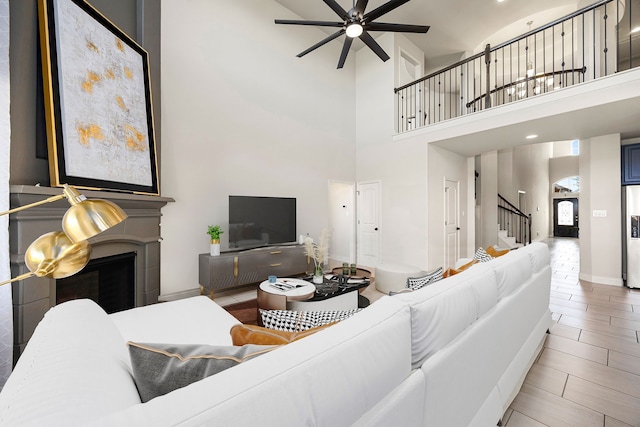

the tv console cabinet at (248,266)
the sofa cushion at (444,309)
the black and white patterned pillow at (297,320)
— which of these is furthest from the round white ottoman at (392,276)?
the black and white patterned pillow at (297,320)

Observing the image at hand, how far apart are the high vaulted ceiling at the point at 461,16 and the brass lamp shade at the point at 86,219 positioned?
5.50 m

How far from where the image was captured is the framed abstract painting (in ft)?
6.64

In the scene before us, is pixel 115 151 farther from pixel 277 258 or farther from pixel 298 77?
pixel 298 77

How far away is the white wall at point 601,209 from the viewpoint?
4.21 meters

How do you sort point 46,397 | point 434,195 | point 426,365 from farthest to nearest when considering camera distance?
point 434,195, point 426,365, point 46,397

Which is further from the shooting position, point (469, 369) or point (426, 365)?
point (469, 369)

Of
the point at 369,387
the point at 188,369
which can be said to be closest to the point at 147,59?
the point at 188,369

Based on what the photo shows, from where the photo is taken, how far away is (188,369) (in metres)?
0.64

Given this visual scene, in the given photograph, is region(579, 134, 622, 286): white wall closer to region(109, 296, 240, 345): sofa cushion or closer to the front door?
region(109, 296, 240, 345): sofa cushion

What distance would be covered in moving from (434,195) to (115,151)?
480 centimetres

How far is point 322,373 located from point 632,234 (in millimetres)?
5891

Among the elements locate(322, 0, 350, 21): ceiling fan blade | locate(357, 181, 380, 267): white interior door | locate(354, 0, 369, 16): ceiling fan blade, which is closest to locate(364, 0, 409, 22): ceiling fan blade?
locate(354, 0, 369, 16): ceiling fan blade

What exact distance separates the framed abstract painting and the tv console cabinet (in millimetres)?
1284

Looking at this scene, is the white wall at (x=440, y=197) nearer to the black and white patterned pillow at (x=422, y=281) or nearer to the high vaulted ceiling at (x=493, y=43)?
the high vaulted ceiling at (x=493, y=43)
